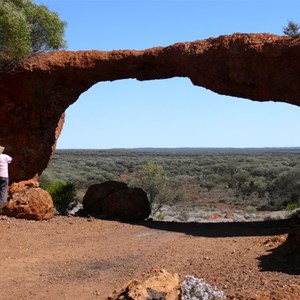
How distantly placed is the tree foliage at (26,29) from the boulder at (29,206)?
13.5 ft

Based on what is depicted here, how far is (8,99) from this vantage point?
1500 cm

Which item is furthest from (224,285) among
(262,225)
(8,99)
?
(8,99)

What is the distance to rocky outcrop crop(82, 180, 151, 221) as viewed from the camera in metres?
14.7

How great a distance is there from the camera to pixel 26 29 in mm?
13461

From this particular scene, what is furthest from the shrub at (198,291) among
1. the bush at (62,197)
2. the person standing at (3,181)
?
the bush at (62,197)

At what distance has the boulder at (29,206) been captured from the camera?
40.1ft

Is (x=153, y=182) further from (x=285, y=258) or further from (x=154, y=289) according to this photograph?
(x=154, y=289)

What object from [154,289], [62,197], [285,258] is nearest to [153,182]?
[62,197]

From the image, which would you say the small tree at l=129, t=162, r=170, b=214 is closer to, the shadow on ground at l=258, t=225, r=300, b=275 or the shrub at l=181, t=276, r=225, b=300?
the shadow on ground at l=258, t=225, r=300, b=275

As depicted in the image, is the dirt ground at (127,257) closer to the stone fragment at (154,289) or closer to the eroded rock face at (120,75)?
the stone fragment at (154,289)

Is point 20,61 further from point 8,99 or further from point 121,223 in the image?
point 121,223

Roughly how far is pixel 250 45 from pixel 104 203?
6529 millimetres

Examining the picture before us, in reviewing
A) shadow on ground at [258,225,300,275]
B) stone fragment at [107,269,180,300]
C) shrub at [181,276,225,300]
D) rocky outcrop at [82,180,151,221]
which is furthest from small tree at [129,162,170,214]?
stone fragment at [107,269,180,300]

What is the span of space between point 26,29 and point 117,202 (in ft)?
18.9
